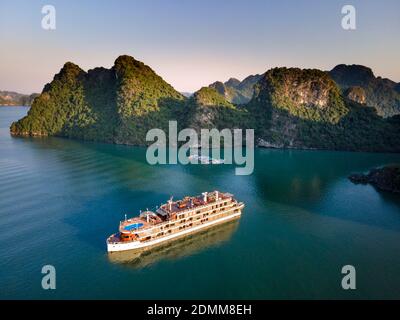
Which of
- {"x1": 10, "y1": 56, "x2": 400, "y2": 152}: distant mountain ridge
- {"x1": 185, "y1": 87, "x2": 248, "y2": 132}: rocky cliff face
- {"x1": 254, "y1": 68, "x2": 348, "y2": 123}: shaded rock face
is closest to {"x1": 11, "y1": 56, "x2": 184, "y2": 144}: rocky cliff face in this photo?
{"x1": 10, "y1": 56, "x2": 400, "y2": 152}: distant mountain ridge

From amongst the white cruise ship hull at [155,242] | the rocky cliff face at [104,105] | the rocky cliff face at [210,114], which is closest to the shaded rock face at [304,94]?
the rocky cliff face at [210,114]

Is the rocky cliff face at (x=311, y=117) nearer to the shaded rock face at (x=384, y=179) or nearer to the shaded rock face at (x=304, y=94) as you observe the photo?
the shaded rock face at (x=304, y=94)

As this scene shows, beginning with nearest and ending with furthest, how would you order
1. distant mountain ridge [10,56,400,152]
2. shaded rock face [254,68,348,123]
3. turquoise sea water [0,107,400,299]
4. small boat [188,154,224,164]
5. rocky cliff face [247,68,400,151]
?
1. turquoise sea water [0,107,400,299]
2. small boat [188,154,224,164]
3. rocky cliff face [247,68,400,151]
4. distant mountain ridge [10,56,400,152]
5. shaded rock face [254,68,348,123]

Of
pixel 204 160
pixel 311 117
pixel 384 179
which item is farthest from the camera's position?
pixel 311 117

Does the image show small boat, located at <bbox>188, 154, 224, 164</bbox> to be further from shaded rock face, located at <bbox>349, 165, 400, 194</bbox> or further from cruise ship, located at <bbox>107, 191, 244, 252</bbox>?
cruise ship, located at <bbox>107, 191, 244, 252</bbox>

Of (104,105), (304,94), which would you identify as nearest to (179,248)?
(104,105)

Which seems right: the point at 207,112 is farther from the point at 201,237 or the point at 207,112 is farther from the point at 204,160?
the point at 201,237

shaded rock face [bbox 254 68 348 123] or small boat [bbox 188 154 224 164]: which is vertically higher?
shaded rock face [bbox 254 68 348 123]
